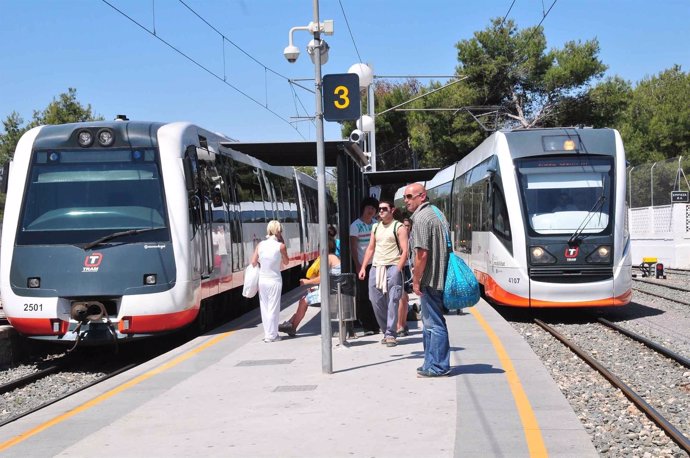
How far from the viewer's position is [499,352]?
34.5 feet

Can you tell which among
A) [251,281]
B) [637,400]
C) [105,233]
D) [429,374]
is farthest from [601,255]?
[105,233]

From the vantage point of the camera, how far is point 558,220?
49.5 feet

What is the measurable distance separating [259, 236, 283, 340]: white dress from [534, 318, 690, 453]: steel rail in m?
3.95

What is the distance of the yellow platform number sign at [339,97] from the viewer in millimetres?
9336

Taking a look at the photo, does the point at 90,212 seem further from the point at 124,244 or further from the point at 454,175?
the point at 454,175

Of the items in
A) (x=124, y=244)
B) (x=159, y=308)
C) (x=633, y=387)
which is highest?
(x=124, y=244)

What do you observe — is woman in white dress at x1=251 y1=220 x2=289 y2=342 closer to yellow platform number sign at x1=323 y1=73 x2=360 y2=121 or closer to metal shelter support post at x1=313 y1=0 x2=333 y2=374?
metal shelter support post at x1=313 y1=0 x2=333 y2=374

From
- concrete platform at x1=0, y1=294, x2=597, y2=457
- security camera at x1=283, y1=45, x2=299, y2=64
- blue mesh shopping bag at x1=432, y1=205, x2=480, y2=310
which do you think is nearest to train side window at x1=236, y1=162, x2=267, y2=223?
security camera at x1=283, y1=45, x2=299, y2=64

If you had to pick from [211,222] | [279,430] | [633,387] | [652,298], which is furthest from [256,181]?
[279,430]

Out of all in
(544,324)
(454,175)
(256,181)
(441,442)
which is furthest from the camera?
(454,175)

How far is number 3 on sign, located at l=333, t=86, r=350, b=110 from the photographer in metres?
9.38

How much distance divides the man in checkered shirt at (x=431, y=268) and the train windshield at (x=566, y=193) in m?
6.86

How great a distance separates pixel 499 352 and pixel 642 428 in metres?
3.14

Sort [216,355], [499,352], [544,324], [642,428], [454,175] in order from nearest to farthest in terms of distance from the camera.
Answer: [642,428] → [499,352] → [216,355] → [544,324] → [454,175]
